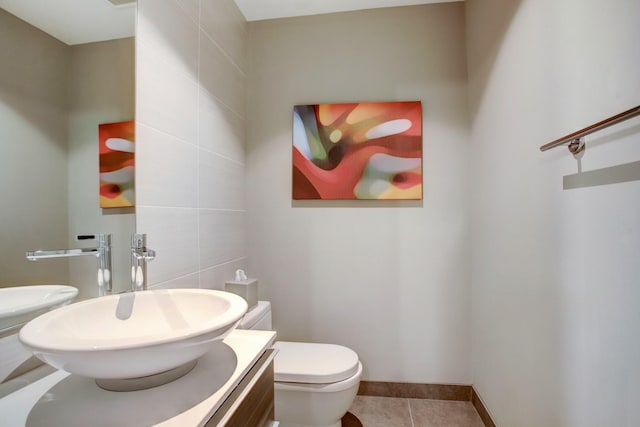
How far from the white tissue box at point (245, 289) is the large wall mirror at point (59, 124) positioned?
613 mm

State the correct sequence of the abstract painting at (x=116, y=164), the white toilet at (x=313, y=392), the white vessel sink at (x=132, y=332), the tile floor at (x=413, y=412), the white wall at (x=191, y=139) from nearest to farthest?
the white vessel sink at (x=132, y=332)
the abstract painting at (x=116, y=164)
the white wall at (x=191, y=139)
the white toilet at (x=313, y=392)
the tile floor at (x=413, y=412)

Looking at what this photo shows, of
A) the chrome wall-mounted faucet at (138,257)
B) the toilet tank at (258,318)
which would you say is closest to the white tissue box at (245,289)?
the toilet tank at (258,318)

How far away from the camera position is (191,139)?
4.55ft

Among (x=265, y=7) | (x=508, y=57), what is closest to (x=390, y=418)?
(x=508, y=57)

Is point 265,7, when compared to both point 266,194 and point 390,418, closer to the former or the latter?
point 266,194

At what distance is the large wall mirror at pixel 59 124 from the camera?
69 cm

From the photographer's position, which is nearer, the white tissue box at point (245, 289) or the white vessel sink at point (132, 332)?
the white vessel sink at point (132, 332)

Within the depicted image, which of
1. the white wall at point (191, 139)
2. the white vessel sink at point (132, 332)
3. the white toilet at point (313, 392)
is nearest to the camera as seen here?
the white vessel sink at point (132, 332)

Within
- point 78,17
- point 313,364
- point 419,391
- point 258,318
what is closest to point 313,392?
point 313,364

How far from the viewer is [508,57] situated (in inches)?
51.3

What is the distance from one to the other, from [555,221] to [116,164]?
153 cm

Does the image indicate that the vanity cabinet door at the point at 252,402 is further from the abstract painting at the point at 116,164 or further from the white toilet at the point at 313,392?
the abstract painting at the point at 116,164

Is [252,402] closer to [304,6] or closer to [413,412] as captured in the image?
[413,412]

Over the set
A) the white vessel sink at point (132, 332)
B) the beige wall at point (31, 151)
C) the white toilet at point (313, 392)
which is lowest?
the white toilet at point (313, 392)
